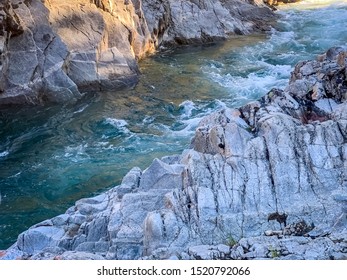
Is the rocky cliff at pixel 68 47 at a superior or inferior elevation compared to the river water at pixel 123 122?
superior

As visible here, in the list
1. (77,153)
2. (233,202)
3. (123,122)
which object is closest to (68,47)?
(123,122)

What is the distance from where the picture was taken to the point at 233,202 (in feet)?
22.1

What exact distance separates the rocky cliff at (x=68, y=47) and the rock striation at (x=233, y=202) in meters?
6.83

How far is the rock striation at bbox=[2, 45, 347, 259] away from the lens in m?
6.01

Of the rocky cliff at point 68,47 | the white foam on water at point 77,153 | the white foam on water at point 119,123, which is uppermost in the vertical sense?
the rocky cliff at point 68,47

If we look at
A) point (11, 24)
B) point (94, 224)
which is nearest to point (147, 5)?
point (11, 24)

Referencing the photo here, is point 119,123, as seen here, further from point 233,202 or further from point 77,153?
point 233,202

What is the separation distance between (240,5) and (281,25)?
1.99 m

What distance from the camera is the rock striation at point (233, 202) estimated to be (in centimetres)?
601

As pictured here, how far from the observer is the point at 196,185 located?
704cm

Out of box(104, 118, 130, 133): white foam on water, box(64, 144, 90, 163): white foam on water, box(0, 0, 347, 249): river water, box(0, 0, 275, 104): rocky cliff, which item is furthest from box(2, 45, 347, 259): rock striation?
box(0, 0, 275, 104): rocky cliff

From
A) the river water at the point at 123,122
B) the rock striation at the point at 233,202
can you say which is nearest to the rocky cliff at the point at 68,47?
the river water at the point at 123,122

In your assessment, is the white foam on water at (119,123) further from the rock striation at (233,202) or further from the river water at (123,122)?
the rock striation at (233,202)

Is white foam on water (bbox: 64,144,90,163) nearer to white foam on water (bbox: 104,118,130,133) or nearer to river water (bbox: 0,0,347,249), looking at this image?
river water (bbox: 0,0,347,249)
